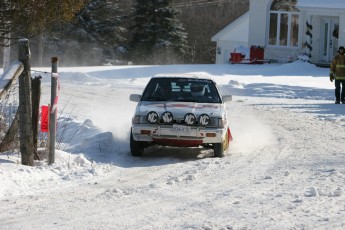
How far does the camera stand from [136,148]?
13.2 meters

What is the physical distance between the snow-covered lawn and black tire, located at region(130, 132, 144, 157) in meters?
A: 0.14

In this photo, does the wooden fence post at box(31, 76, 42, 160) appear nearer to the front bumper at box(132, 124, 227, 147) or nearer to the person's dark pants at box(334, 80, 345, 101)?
the front bumper at box(132, 124, 227, 147)

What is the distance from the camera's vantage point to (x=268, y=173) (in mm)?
11391

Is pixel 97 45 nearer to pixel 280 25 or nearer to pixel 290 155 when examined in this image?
pixel 280 25

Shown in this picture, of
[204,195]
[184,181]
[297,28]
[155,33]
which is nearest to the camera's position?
[204,195]

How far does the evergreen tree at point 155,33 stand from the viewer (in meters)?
60.2

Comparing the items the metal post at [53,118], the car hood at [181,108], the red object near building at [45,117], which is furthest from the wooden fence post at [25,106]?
the car hood at [181,108]

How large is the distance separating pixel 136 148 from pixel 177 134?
2.52ft

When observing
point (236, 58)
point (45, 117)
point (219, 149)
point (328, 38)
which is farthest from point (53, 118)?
point (328, 38)

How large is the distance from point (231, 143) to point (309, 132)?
2432mm

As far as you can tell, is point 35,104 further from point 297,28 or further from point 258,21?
point 258,21

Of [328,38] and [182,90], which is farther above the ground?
[328,38]

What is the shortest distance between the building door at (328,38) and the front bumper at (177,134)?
29637mm

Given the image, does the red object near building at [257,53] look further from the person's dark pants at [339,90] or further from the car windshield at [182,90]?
the car windshield at [182,90]
